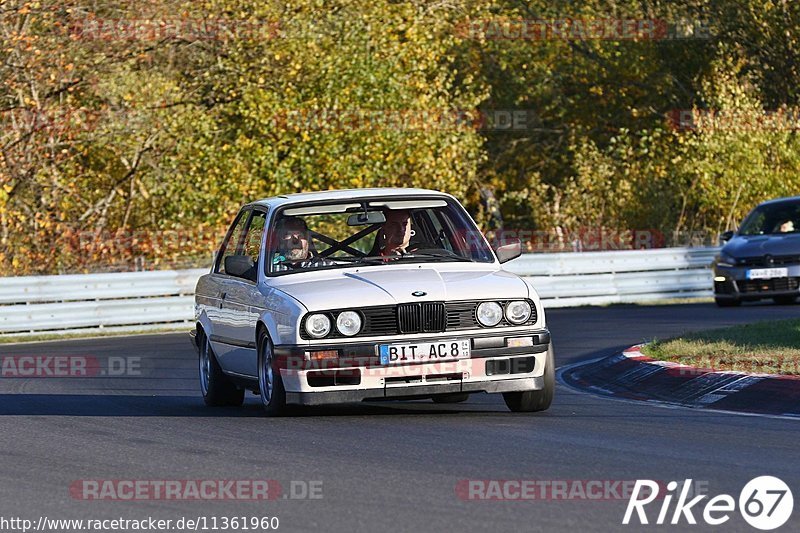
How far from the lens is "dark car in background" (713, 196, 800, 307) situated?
77.7 feet

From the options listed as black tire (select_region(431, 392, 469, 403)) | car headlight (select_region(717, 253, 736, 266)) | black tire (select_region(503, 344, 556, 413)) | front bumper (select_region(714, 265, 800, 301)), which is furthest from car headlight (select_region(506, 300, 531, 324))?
car headlight (select_region(717, 253, 736, 266))

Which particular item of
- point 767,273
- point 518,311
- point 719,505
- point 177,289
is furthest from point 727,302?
point 719,505

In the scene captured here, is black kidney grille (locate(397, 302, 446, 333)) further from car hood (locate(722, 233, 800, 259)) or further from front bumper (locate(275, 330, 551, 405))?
car hood (locate(722, 233, 800, 259))

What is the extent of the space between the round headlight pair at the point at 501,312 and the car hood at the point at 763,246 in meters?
13.7

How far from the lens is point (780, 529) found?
644 centimetres

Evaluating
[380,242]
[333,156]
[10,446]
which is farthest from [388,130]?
[10,446]

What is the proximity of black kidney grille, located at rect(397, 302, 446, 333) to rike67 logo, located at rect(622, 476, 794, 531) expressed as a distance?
3.10m

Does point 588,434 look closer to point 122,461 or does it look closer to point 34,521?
point 122,461

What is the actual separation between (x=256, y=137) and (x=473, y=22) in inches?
495

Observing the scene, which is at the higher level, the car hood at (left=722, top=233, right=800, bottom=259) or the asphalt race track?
the asphalt race track

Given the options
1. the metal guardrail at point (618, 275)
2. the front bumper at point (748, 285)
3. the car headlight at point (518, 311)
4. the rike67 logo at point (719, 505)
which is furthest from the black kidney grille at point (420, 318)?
the metal guardrail at point (618, 275)

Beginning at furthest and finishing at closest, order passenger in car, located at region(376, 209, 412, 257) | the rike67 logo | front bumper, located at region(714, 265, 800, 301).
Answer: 1. front bumper, located at region(714, 265, 800, 301)
2. passenger in car, located at region(376, 209, 412, 257)
3. the rike67 logo

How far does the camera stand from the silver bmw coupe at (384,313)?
34.5 ft

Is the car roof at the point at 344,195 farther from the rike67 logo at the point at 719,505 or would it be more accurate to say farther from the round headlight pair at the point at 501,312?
the rike67 logo at the point at 719,505
